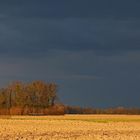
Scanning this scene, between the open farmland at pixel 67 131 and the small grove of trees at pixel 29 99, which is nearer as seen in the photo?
the open farmland at pixel 67 131

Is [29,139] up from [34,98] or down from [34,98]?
down

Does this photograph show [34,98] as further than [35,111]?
Yes

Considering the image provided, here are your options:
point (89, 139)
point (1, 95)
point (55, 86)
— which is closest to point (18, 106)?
point (1, 95)

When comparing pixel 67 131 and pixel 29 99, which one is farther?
pixel 29 99

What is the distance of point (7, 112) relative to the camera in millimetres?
120375

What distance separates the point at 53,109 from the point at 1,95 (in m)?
15.7

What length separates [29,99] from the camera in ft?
454

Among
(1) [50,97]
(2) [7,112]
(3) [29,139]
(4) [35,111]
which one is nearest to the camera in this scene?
(3) [29,139]

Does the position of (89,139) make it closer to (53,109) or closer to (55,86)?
(53,109)

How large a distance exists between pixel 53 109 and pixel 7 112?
12.4m

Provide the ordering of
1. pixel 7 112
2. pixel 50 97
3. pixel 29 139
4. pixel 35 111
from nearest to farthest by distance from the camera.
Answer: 1. pixel 29 139
2. pixel 7 112
3. pixel 35 111
4. pixel 50 97

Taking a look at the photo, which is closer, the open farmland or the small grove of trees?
the open farmland

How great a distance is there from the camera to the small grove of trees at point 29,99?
126981 mm

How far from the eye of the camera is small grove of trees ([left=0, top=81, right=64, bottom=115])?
126981 mm
